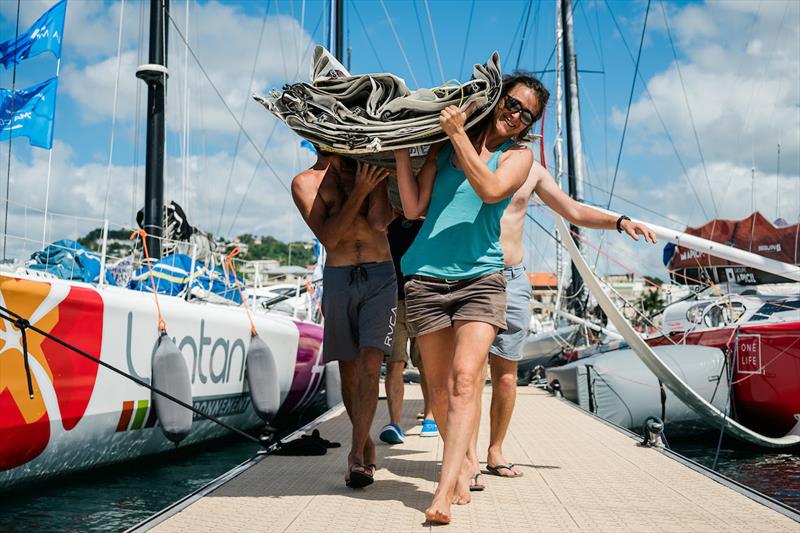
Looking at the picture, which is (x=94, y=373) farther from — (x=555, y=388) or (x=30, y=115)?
(x=555, y=388)

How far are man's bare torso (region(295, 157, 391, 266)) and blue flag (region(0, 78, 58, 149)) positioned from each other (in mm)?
4287

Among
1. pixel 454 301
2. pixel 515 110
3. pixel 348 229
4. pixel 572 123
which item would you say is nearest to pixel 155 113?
pixel 348 229

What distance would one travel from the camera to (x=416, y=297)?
3529 mm

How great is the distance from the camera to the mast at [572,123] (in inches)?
739

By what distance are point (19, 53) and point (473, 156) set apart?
6123mm

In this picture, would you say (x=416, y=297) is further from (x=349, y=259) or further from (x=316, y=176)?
(x=316, y=176)

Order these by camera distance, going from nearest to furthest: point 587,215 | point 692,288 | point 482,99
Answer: point 482,99
point 587,215
point 692,288

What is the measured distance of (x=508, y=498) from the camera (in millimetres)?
3701

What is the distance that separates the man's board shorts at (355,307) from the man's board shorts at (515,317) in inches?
27.3

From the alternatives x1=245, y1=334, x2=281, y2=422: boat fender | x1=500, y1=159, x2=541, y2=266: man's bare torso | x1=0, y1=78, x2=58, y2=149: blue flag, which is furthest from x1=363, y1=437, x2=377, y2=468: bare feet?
x1=0, y1=78, x2=58, y2=149: blue flag

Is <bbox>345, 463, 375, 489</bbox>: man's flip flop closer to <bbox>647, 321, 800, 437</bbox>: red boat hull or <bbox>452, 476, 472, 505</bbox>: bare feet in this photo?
<bbox>452, 476, 472, 505</bbox>: bare feet

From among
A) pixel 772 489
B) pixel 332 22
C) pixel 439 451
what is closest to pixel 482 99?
pixel 439 451

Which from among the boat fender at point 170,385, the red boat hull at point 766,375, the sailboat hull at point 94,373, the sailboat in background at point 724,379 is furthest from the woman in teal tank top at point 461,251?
the red boat hull at point 766,375

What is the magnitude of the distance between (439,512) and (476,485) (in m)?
0.82
